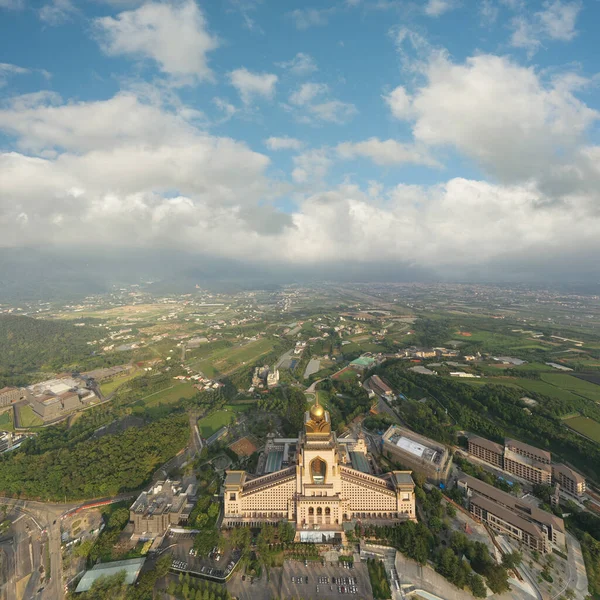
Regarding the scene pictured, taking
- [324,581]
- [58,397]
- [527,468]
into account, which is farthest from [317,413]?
[58,397]

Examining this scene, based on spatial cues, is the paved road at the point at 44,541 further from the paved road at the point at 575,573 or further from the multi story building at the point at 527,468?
the multi story building at the point at 527,468

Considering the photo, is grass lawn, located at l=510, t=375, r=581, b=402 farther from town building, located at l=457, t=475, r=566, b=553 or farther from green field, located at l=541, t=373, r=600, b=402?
town building, located at l=457, t=475, r=566, b=553

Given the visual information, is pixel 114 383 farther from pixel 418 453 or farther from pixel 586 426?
pixel 586 426

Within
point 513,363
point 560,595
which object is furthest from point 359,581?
point 513,363

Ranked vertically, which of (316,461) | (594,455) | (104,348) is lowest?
(104,348)

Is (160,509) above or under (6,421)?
above

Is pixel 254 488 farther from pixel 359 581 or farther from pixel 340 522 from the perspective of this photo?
pixel 359 581
